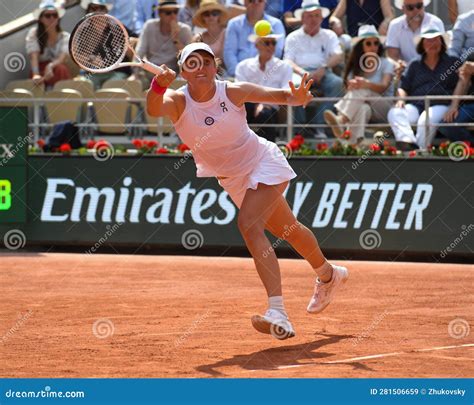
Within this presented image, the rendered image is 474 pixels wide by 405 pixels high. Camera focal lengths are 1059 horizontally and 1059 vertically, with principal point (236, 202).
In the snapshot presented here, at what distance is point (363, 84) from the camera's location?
1319 centimetres

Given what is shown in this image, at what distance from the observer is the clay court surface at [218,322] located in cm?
655

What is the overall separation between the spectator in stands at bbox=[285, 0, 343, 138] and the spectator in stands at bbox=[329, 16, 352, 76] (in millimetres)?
280

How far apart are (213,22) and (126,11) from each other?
5.42 ft

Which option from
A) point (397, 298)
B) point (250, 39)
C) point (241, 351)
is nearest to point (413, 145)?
point (250, 39)

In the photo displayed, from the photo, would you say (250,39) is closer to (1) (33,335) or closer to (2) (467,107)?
(2) (467,107)

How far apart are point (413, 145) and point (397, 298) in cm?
380

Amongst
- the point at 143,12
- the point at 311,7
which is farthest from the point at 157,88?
the point at 143,12

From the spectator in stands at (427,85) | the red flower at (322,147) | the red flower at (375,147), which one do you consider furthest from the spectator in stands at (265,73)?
the spectator in stands at (427,85)

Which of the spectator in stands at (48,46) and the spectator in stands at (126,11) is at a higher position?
the spectator in stands at (126,11)

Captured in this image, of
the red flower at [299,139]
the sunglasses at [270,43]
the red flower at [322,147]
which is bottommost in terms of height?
the red flower at [322,147]

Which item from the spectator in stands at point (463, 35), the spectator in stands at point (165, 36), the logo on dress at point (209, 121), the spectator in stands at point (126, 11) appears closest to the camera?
the logo on dress at point (209, 121)

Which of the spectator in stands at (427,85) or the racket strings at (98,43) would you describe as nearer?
the racket strings at (98,43)

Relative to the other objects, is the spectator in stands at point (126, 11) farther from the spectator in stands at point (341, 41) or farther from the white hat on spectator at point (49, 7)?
the spectator in stands at point (341, 41)

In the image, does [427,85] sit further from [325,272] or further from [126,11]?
[325,272]
